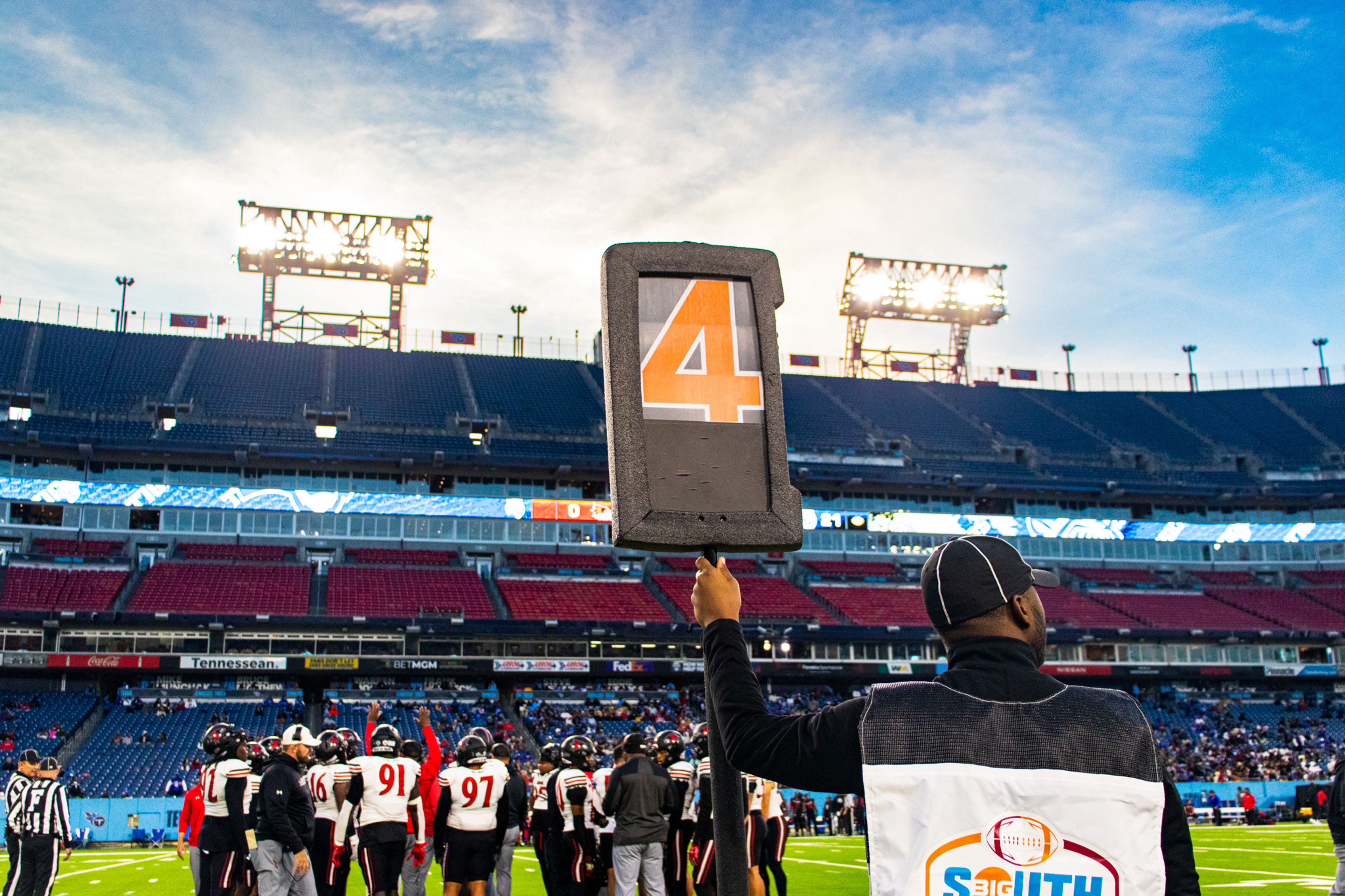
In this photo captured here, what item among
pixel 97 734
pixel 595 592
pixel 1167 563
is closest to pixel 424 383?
pixel 595 592

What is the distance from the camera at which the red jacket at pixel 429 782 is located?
10.5 meters

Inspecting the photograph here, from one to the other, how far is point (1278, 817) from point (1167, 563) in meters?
28.4

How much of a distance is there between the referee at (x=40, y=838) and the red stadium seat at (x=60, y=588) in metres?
32.4

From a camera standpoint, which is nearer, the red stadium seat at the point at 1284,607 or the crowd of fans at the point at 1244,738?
the crowd of fans at the point at 1244,738

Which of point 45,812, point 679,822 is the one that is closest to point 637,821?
point 679,822

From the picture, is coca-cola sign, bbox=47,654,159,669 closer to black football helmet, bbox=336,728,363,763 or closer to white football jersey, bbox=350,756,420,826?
black football helmet, bbox=336,728,363,763

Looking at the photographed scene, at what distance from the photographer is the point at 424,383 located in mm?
57875

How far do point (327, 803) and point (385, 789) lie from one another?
915mm

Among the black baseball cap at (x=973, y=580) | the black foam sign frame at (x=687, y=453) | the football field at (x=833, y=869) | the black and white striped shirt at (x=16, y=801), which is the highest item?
the black foam sign frame at (x=687, y=453)

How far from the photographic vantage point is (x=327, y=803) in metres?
11.1

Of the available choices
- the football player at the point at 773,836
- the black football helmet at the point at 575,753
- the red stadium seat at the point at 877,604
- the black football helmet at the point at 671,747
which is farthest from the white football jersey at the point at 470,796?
the red stadium seat at the point at 877,604

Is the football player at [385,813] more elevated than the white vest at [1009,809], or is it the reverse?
the white vest at [1009,809]

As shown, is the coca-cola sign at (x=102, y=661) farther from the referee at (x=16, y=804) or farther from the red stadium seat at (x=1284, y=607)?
the red stadium seat at (x=1284, y=607)

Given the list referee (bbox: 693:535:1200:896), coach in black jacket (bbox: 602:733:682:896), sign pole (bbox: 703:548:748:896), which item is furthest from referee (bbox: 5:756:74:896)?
referee (bbox: 693:535:1200:896)
